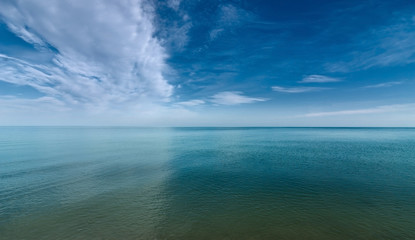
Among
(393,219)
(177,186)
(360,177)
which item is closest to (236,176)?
(177,186)

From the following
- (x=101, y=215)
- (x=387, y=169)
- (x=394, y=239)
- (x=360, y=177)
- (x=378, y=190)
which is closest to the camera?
(x=394, y=239)

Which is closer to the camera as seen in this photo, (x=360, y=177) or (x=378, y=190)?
(x=378, y=190)

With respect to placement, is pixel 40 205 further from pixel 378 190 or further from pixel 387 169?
pixel 387 169

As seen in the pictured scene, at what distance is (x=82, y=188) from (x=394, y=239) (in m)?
30.1

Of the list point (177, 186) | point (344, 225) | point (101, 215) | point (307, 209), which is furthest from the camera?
point (177, 186)

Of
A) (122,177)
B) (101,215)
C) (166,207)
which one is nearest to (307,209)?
(166,207)

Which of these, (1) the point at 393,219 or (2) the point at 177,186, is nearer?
(1) the point at 393,219

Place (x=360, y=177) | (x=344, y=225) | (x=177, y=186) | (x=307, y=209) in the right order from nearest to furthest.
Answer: (x=344, y=225), (x=307, y=209), (x=177, y=186), (x=360, y=177)

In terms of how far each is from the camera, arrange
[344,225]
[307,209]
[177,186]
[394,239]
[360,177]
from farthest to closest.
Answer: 1. [360,177]
2. [177,186]
3. [307,209]
4. [344,225]
5. [394,239]

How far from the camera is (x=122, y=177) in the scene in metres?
25.5

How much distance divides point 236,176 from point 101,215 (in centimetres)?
1773

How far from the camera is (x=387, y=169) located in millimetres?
29234

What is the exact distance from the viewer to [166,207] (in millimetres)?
16609

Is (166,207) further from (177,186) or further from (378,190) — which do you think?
(378,190)
